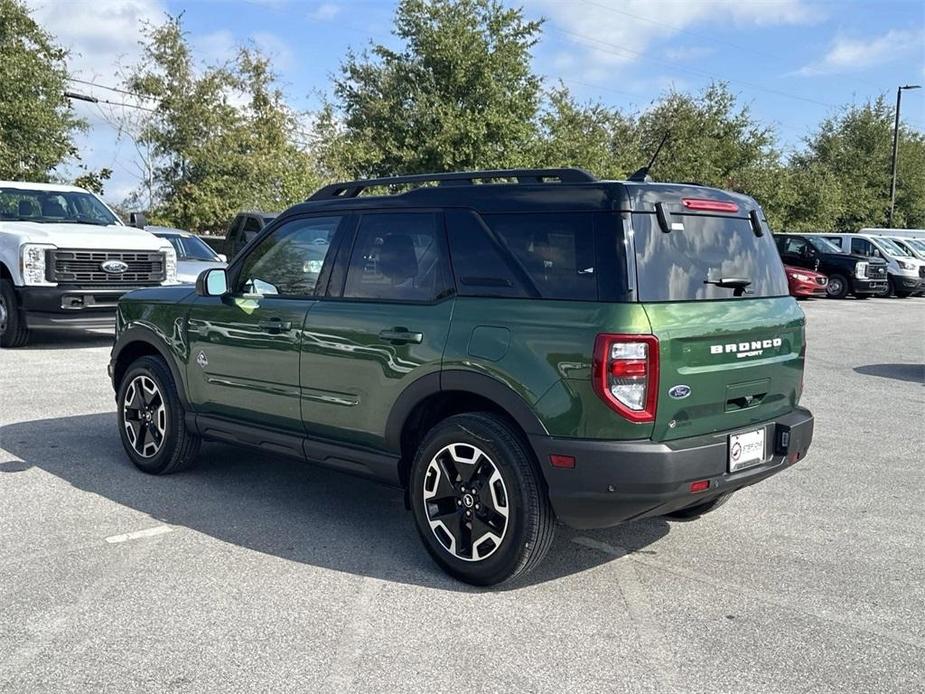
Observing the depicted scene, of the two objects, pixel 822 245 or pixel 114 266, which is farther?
pixel 822 245

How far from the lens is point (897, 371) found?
477 inches

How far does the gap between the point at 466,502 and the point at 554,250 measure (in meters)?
1.23

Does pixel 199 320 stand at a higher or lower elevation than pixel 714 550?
higher

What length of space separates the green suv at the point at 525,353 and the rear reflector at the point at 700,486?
0.03 meters

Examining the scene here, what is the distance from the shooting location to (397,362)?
468 cm

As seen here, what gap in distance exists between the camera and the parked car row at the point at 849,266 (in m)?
26.5

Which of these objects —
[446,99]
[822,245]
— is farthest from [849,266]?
[446,99]

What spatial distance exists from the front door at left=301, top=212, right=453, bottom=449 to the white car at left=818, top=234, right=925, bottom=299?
85.2 feet

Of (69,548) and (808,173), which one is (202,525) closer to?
(69,548)

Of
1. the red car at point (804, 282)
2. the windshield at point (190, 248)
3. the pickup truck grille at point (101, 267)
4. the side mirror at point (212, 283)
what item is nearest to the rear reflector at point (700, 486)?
the side mirror at point (212, 283)

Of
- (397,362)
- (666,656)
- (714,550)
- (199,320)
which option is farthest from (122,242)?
(666,656)

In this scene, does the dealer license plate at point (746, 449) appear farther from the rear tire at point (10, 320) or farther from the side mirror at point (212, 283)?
the rear tire at point (10, 320)

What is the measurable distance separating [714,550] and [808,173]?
130 feet

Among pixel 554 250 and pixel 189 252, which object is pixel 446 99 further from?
pixel 554 250
